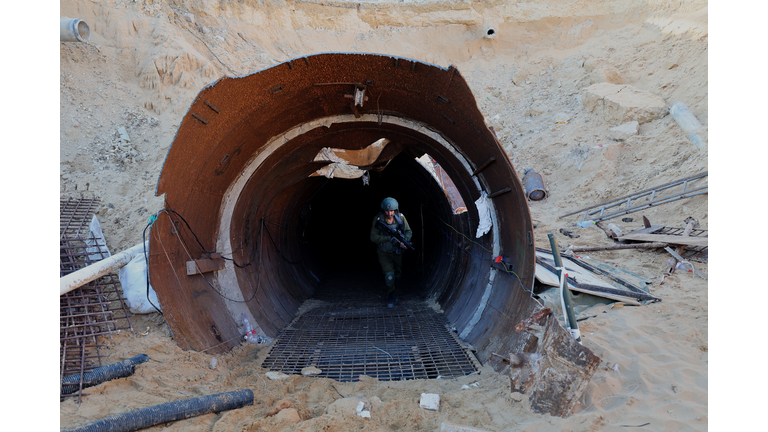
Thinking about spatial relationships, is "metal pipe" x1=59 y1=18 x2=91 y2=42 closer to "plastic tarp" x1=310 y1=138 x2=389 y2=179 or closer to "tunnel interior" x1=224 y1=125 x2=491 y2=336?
"tunnel interior" x1=224 y1=125 x2=491 y2=336

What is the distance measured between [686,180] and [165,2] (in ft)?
51.7

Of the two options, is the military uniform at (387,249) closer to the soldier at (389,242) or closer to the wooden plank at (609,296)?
the soldier at (389,242)

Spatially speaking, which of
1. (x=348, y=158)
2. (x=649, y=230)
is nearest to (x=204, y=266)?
(x=348, y=158)

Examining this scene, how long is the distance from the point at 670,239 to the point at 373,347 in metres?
5.22

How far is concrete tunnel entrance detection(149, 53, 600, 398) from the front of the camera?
3.88 meters

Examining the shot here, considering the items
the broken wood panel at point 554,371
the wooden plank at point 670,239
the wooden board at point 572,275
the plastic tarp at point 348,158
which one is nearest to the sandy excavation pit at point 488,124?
the broken wood panel at point 554,371

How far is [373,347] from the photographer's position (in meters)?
4.91

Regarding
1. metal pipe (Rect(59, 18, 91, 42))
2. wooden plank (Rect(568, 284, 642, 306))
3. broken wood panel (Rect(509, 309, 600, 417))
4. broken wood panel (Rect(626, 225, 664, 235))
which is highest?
metal pipe (Rect(59, 18, 91, 42))

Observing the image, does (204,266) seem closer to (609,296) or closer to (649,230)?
(609,296)

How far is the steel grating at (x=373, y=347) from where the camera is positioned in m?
4.13

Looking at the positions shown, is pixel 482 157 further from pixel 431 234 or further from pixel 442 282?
pixel 431 234

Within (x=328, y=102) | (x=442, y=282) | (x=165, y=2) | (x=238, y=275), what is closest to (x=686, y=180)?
(x=442, y=282)

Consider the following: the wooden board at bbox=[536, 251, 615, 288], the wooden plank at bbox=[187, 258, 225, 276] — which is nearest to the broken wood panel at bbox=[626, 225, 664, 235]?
the wooden board at bbox=[536, 251, 615, 288]

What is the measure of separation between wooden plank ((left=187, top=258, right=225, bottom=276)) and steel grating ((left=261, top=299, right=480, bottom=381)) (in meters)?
1.24
